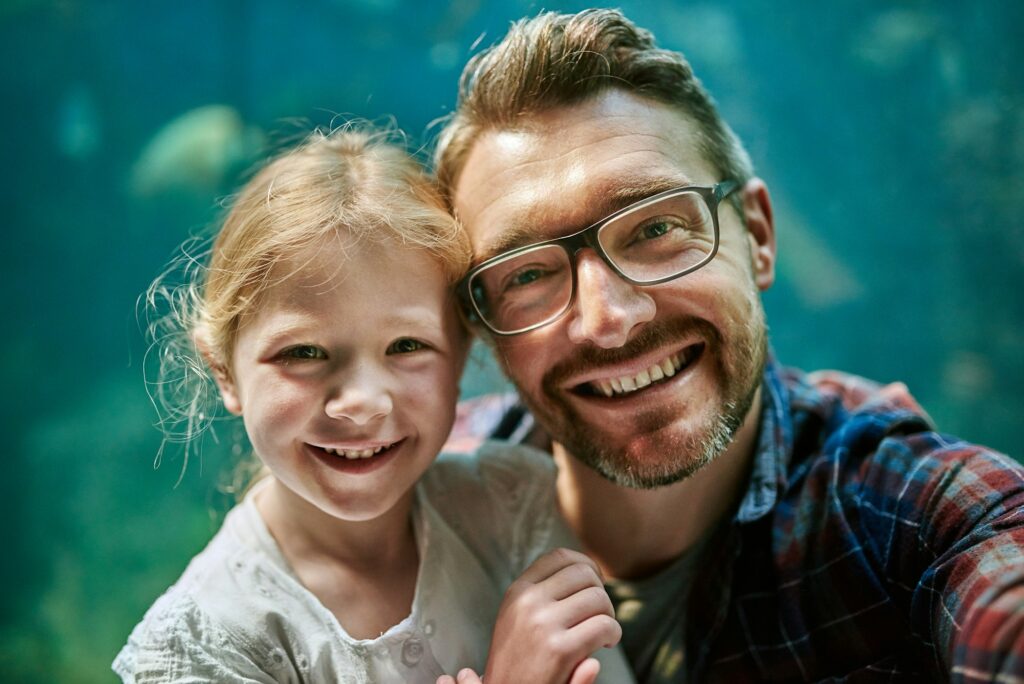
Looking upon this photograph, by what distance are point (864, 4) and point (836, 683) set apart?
172 cm

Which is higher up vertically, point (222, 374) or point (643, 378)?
point (222, 374)

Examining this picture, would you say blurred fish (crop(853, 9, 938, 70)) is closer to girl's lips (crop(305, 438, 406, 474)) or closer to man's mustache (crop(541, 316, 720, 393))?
man's mustache (crop(541, 316, 720, 393))

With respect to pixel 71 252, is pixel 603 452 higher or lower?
lower

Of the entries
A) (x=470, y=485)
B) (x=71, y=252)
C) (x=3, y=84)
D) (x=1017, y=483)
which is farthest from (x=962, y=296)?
(x=3, y=84)

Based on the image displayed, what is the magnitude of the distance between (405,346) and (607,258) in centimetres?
33

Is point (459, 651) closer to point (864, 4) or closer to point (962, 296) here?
point (962, 296)

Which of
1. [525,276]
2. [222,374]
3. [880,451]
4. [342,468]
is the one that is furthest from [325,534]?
[880,451]

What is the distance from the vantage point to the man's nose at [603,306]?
1.18 m

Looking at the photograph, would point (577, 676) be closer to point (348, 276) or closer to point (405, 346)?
point (405, 346)

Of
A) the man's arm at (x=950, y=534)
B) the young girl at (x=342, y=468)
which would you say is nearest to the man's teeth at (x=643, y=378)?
the young girl at (x=342, y=468)

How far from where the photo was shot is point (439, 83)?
6.37 feet

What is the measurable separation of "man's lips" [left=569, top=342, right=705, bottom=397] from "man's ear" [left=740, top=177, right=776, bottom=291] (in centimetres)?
27

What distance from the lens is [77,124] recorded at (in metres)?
1.72

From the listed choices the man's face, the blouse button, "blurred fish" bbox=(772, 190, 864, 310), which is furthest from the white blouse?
"blurred fish" bbox=(772, 190, 864, 310)
